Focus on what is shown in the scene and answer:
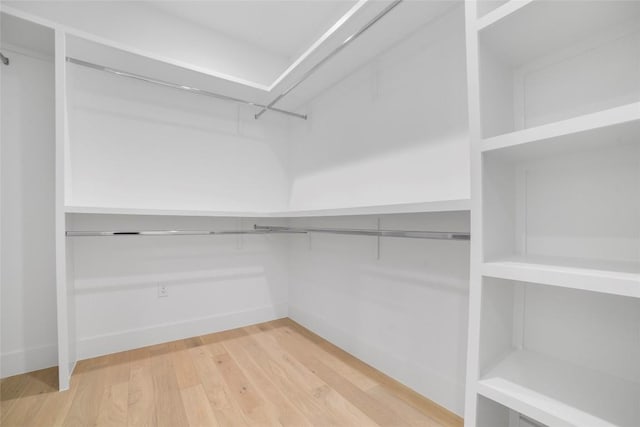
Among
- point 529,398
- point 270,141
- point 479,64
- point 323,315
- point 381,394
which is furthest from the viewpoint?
point 270,141

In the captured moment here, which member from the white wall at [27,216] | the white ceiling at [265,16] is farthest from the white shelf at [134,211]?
the white ceiling at [265,16]

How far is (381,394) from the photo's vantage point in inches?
56.0

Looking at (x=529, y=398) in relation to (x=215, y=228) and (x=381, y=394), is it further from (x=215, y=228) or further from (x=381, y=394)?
(x=215, y=228)

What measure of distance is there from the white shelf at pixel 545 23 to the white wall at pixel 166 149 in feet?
6.39

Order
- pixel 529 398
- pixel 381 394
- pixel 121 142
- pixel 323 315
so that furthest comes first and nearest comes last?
pixel 323 315 < pixel 121 142 < pixel 381 394 < pixel 529 398

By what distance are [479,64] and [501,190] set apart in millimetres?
400

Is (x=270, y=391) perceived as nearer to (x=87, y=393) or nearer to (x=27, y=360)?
(x=87, y=393)

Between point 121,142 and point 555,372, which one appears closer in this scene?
point 555,372

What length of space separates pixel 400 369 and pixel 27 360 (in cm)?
215

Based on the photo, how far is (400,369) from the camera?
5.01ft

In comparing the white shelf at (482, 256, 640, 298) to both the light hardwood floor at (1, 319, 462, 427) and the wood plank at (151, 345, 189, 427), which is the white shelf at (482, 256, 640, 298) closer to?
the light hardwood floor at (1, 319, 462, 427)

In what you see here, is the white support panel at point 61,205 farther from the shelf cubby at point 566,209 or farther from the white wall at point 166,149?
the shelf cubby at point 566,209

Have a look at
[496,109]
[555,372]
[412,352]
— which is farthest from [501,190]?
[412,352]

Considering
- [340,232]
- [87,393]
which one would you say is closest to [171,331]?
[87,393]
